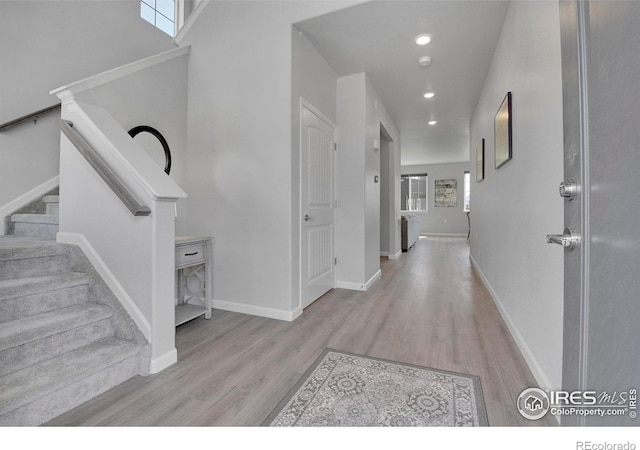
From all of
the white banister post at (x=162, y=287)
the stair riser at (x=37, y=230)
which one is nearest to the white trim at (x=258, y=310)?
the white banister post at (x=162, y=287)

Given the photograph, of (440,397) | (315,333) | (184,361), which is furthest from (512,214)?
(184,361)

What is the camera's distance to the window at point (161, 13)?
358cm

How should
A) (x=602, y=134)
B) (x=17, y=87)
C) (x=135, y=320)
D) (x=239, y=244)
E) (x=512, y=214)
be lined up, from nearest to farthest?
(x=602, y=134)
(x=135, y=320)
(x=512, y=214)
(x=17, y=87)
(x=239, y=244)

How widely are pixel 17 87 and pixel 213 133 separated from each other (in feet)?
5.45

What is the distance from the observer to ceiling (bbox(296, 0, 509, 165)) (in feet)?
8.12

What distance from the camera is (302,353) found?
1.98 meters

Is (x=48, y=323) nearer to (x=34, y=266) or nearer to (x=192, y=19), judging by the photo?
(x=34, y=266)

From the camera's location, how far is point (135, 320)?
1.77m

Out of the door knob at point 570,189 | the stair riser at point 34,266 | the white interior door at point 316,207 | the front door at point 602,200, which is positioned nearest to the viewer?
the front door at point 602,200

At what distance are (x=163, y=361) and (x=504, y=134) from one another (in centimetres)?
297

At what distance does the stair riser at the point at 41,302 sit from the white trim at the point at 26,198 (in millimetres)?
1439

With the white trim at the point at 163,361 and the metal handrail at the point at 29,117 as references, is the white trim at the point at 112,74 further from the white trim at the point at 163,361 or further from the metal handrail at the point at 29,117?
the white trim at the point at 163,361

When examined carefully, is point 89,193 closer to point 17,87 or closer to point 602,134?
point 17,87

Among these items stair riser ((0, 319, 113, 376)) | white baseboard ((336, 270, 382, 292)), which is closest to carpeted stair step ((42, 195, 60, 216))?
stair riser ((0, 319, 113, 376))
